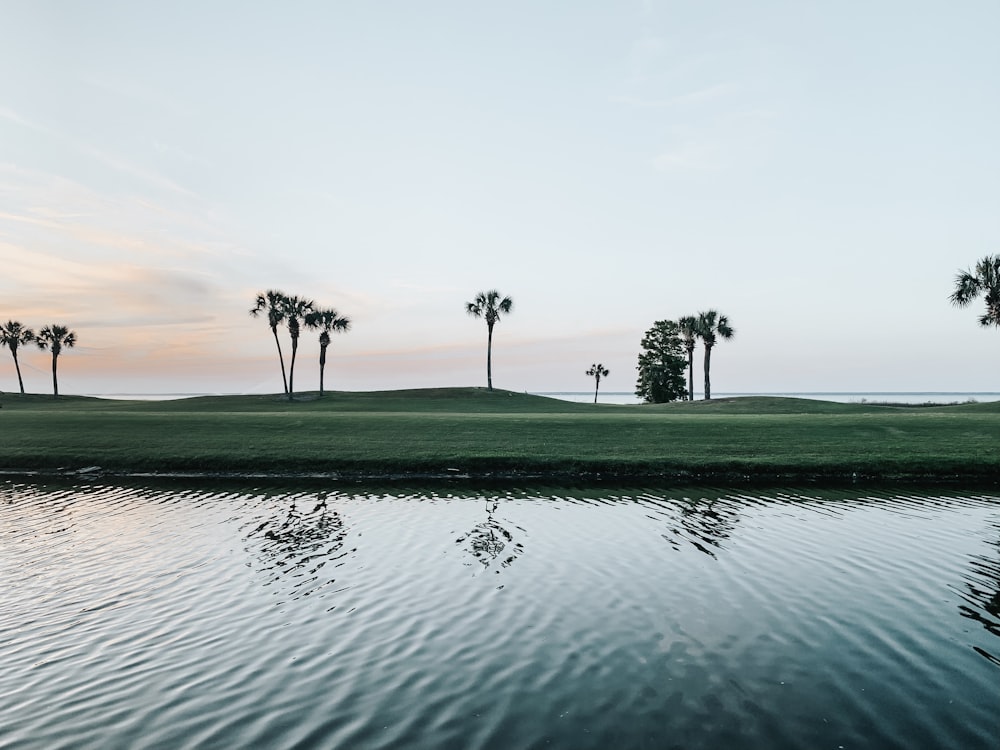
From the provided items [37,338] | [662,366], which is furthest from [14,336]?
[662,366]

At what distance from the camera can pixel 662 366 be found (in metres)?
109

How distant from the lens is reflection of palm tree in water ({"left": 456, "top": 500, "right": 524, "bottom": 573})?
1630 cm

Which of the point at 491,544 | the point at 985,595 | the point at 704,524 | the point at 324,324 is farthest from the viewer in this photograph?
the point at 324,324

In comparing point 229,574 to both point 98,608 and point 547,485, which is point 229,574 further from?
point 547,485

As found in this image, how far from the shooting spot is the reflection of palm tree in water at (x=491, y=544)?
53.5 feet

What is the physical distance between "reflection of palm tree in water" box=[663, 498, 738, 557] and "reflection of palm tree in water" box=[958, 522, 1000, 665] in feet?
18.3

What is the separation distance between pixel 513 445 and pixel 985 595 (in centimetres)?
2592

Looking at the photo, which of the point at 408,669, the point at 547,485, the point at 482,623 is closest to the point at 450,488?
the point at 547,485

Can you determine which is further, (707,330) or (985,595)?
(707,330)

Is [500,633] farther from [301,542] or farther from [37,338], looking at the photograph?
[37,338]

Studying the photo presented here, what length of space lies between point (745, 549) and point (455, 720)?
11.8m

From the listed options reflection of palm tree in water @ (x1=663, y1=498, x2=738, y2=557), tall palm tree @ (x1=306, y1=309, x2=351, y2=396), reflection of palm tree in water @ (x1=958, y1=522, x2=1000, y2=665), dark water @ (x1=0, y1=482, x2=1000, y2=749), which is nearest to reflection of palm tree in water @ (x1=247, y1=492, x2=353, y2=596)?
dark water @ (x1=0, y1=482, x2=1000, y2=749)

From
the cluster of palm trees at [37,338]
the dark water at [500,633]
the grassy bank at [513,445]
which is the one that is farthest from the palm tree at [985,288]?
the cluster of palm trees at [37,338]

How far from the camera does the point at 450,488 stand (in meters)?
28.7
